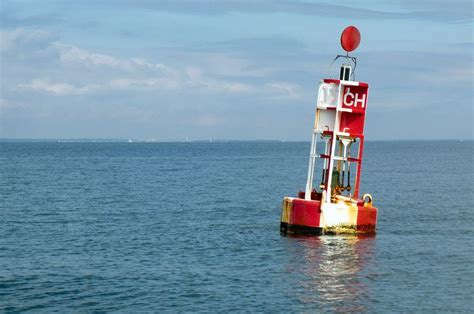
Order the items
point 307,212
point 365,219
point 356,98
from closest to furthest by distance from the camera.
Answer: point 307,212, point 356,98, point 365,219

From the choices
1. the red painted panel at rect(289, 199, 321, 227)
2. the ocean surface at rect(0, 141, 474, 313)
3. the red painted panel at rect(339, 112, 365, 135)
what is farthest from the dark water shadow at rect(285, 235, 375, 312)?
the red painted panel at rect(339, 112, 365, 135)

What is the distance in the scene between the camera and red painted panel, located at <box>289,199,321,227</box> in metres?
44.2

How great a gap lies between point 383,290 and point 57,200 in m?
44.9

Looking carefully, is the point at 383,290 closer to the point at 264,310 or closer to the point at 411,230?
the point at 264,310

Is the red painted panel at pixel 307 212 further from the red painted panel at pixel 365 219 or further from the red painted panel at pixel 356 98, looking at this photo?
the red painted panel at pixel 356 98

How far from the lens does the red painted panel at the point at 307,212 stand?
145ft

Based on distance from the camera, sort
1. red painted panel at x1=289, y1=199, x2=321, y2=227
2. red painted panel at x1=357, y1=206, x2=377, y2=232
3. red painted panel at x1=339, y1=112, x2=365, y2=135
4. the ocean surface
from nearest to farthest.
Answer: the ocean surface, red painted panel at x1=289, y1=199, x2=321, y2=227, red painted panel at x1=357, y1=206, x2=377, y2=232, red painted panel at x1=339, y1=112, x2=365, y2=135

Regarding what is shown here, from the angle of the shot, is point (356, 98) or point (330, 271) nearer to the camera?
point (330, 271)

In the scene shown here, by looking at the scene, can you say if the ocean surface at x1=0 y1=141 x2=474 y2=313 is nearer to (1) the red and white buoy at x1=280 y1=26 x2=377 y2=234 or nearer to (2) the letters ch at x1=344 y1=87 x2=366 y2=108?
(1) the red and white buoy at x1=280 y1=26 x2=377 y2=234

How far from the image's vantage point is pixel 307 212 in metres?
44.5

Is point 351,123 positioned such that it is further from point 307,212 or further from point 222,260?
point 222,260

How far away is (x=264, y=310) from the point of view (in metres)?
29.8

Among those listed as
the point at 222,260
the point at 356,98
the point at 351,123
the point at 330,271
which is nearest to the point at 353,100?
the point at 356,98

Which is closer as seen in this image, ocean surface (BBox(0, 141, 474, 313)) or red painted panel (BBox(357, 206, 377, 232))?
ocean surface (BBox(0, 141, 474, 313))
